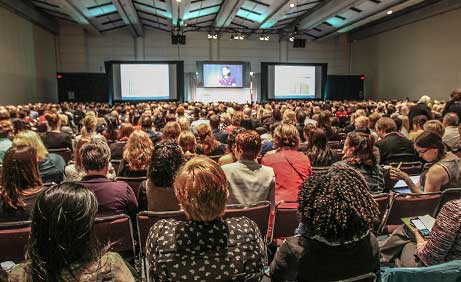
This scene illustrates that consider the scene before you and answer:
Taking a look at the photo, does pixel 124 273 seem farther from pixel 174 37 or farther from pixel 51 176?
pixel 174 37

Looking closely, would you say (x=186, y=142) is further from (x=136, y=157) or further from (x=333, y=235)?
(x=333, y=235)

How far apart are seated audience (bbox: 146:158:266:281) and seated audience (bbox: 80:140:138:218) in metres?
1.06

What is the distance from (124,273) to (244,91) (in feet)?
67.8

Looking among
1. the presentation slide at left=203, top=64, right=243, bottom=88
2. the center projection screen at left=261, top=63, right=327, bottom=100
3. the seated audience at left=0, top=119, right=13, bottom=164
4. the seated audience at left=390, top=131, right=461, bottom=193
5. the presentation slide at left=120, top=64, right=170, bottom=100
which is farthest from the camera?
the center projection screen at left=261, top=63, right=327, bottom=100

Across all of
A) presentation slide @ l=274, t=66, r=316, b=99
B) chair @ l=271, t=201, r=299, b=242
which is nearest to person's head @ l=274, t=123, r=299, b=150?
chair @ l=271, t=201, r=299, b=242

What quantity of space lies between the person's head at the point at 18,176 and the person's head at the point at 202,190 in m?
1.27

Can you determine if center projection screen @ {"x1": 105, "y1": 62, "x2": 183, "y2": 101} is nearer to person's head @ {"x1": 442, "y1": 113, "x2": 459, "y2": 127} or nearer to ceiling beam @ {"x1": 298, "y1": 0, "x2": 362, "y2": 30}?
ceiling beam @ {"x1": 298, "y1": 0, "x2": 362, "y2": 30}

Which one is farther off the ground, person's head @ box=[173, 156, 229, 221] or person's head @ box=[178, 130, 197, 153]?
person's head @ box=[173, 156, 229, 221]

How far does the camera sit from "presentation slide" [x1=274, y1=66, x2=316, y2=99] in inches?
834

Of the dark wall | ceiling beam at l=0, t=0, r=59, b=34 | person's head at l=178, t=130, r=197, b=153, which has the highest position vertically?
ceiling beam at l=0, t=0, r=59, b=34

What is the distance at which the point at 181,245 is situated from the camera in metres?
1.54

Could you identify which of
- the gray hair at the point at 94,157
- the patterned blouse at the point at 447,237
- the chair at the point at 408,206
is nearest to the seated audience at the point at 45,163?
the gray hair at the point at 94,157

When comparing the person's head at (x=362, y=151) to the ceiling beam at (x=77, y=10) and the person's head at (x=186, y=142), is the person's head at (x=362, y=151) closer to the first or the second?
the person's head at (x=186, y=142)

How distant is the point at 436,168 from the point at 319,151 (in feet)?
4.56
